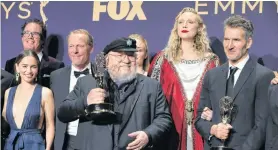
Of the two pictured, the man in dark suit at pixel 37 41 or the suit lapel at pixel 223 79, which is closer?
the suit lapel at pixel 223 79

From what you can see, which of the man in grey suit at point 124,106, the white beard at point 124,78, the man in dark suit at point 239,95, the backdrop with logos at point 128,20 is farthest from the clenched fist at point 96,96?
the backdrop with logos at point 128,20

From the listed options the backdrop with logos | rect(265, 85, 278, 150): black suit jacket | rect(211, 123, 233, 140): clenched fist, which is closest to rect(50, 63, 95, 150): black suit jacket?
the backdrop with logos

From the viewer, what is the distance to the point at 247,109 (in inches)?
145

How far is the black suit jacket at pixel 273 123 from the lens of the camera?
3523 millimetres

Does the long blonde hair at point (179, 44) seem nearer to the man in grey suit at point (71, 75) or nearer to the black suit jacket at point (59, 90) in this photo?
the man in grey suit at point (71, 75)

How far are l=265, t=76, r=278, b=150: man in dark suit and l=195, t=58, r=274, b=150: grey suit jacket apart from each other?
5cm

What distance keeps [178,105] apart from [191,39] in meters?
0.52

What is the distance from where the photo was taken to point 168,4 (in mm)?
5242

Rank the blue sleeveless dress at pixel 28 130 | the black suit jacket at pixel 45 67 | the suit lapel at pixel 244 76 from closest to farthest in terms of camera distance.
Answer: the suit lapel at pixel 244 76, the blue sleeveless dress at pixel 28 130, the black suit jacket at pixel 45 67

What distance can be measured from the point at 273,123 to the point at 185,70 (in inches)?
38.9

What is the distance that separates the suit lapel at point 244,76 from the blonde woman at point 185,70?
57cm

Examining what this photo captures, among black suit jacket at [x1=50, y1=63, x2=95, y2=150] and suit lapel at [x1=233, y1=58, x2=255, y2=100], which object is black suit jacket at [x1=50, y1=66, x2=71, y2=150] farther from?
suit lapel at [x1=233, y1=58, x2=255, y2=100]

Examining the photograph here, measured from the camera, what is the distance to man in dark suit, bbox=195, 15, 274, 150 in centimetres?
363

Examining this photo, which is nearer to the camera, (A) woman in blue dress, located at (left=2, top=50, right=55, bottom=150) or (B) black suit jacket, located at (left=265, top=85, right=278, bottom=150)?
(B) black suit jacket, located at (left=265, top=85, right=278, bottom=150)
